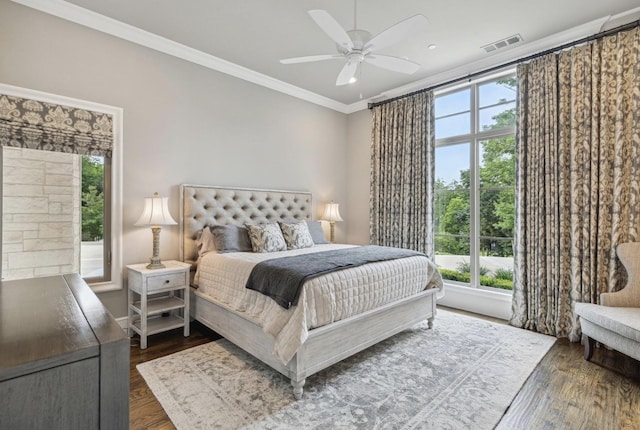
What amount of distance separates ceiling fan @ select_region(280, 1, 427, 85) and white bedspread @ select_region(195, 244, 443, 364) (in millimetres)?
1723

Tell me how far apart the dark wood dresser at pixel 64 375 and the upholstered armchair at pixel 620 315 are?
3.08 m

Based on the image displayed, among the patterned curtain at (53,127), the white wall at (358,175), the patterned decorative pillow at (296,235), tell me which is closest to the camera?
the patterned curtain at (53,127)

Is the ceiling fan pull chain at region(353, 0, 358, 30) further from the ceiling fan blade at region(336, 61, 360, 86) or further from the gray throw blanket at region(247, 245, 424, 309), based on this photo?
the gray throw blanket at region(247, 245, 424, 309)

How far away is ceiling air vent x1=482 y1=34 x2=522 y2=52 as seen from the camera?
324 cm

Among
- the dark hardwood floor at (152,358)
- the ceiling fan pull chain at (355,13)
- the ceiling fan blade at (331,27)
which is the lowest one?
the dark hardwood floor at (152,358)

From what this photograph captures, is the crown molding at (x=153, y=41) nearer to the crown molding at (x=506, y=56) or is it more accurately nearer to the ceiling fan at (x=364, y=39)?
the crown molding at (x=506, y=56)

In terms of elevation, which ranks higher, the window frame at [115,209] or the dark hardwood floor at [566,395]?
the window frame at [115,209]

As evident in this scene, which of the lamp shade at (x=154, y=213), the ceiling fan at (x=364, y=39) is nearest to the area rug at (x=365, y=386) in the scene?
the lamp shade at (x=154, y=213)

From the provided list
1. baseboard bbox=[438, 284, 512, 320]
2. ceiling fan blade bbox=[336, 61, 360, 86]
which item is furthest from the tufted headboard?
baseboard bbox=[438, 284, 512, 320]

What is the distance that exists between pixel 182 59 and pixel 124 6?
753mm

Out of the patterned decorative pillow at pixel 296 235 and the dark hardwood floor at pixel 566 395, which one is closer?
the dark hardwood floor at pixel 566 395

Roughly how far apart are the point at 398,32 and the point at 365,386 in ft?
8.33

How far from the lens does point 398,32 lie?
220 centimetres

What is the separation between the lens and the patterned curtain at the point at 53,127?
8.20 ft
